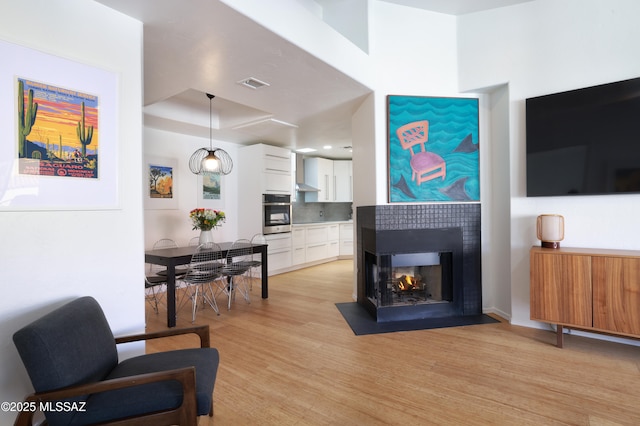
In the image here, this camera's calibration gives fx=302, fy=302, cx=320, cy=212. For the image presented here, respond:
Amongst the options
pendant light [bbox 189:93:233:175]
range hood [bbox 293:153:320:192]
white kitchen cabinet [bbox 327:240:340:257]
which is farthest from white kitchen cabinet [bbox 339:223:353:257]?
pendant light [bbox 189:93:233:175]

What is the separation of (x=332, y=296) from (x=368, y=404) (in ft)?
8.07

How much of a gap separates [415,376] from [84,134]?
2694 millimetres

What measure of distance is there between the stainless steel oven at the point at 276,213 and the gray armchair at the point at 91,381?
13.5ft

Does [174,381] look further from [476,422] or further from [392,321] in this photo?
[392,321]

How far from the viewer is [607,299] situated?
2426 mm

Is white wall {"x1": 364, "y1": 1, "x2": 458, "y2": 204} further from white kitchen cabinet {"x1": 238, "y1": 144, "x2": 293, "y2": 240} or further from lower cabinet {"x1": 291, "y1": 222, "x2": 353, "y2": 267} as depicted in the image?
lower cabinet {"x1": 291, "y1": 222, "x2": 353, "y2": 267}

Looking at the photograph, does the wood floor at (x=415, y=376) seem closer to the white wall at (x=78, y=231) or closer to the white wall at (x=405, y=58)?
the white wall at (x=78, y=231)

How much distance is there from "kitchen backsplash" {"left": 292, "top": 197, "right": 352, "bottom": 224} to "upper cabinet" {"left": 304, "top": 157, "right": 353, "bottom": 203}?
0.29m

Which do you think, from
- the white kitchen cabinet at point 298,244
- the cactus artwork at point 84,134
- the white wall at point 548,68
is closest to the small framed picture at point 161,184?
the white kitchen cabinet at point 298,244

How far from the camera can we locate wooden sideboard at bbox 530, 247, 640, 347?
236 centimetres

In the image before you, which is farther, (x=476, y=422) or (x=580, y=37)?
(x=580, y=37)

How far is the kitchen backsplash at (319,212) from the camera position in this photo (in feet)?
24.6

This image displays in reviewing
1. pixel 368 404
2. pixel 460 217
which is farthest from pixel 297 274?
pixel 368 404

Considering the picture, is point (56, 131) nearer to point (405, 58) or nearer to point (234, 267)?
point (234, 267)
